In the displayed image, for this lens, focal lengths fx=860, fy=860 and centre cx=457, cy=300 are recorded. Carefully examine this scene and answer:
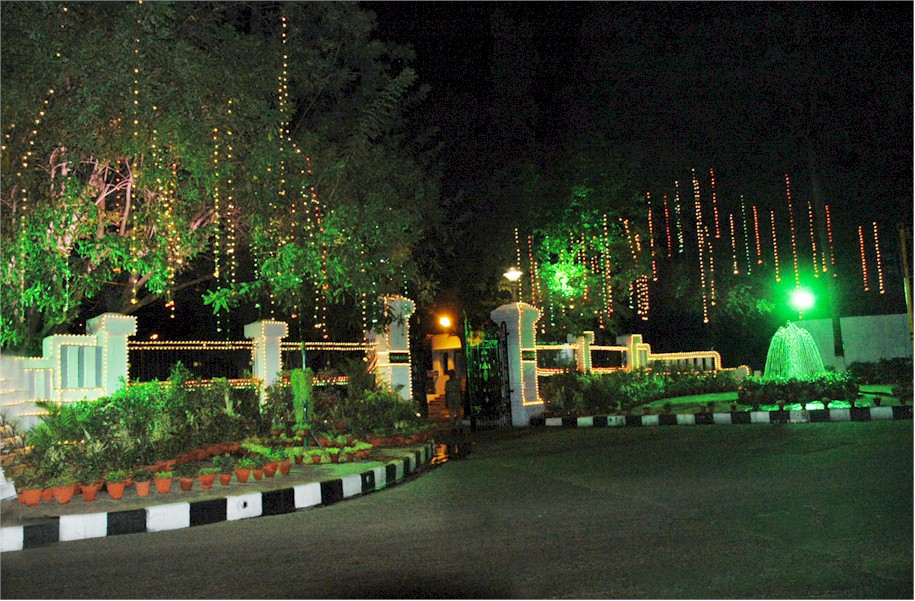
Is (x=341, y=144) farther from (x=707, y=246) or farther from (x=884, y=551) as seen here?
(x=707, y=246)

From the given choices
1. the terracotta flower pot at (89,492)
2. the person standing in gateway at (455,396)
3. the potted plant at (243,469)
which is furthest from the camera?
the person standing in gateway at (455,396)

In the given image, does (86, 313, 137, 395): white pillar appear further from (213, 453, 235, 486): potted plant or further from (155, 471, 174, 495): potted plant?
(155, 471, 174, 495): potted plant

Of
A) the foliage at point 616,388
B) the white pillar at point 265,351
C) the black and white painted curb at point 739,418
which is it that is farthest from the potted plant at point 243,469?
the foliage at point 616,388

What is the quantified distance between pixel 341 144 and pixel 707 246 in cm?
1546

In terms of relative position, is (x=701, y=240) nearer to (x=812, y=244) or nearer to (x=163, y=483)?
(x=812, y=244)

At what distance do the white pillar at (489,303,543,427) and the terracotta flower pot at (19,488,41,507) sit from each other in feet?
38.6

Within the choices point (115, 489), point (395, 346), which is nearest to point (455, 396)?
point (395, 346)

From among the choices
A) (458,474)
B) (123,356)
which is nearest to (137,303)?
(123,356)

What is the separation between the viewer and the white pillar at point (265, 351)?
1453 cm

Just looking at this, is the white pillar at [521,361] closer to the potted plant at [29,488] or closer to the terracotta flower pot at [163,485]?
the terracotta flower pot at [163,485]

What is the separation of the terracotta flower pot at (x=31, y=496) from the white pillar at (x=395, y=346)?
29.0 feet

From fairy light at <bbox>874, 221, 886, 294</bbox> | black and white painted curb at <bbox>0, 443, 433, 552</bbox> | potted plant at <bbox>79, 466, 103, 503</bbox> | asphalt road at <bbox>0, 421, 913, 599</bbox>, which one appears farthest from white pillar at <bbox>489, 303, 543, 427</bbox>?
fairy light at <bbox>874, 221, 886, 294</bbox>

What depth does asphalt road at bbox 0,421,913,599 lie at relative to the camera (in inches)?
183

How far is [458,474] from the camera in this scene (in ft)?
33.0
